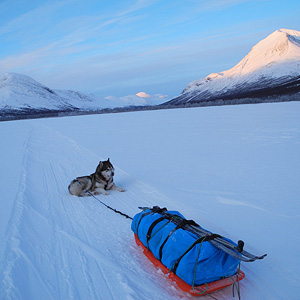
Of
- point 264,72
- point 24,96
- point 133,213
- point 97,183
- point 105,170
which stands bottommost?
point 133,213

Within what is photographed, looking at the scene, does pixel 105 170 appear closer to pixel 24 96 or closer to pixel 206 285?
pixel 206 285

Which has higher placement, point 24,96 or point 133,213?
point 24,96

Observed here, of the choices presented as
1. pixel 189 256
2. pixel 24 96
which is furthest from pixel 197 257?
pixel 24 96

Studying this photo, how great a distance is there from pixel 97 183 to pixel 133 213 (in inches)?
63.4

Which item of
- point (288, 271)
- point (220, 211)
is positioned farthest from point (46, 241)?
point (288, 271)

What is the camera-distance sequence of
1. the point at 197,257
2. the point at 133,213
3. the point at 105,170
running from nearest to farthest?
the point at 197,257 → the point at 133,213 → the point at 105,170

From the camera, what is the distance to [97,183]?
6.23 metres

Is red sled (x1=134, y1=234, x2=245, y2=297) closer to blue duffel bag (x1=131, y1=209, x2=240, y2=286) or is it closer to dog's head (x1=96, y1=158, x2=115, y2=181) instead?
blue duffel bag (x1=131, y1=209, x2=240, y2=286)

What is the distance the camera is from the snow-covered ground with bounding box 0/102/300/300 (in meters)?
2.98

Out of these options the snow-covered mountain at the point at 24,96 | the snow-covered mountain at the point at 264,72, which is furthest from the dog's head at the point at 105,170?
the snow-covered mountain at the point at 24,96

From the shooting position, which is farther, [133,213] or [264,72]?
[264,72]

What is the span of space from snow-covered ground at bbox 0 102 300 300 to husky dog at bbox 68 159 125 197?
0.60 feet

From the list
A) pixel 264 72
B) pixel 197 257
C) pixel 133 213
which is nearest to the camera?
pixel 197 257

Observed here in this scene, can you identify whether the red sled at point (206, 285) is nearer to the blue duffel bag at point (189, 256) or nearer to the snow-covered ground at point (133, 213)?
the blue duffel bag at point (189, 256)
